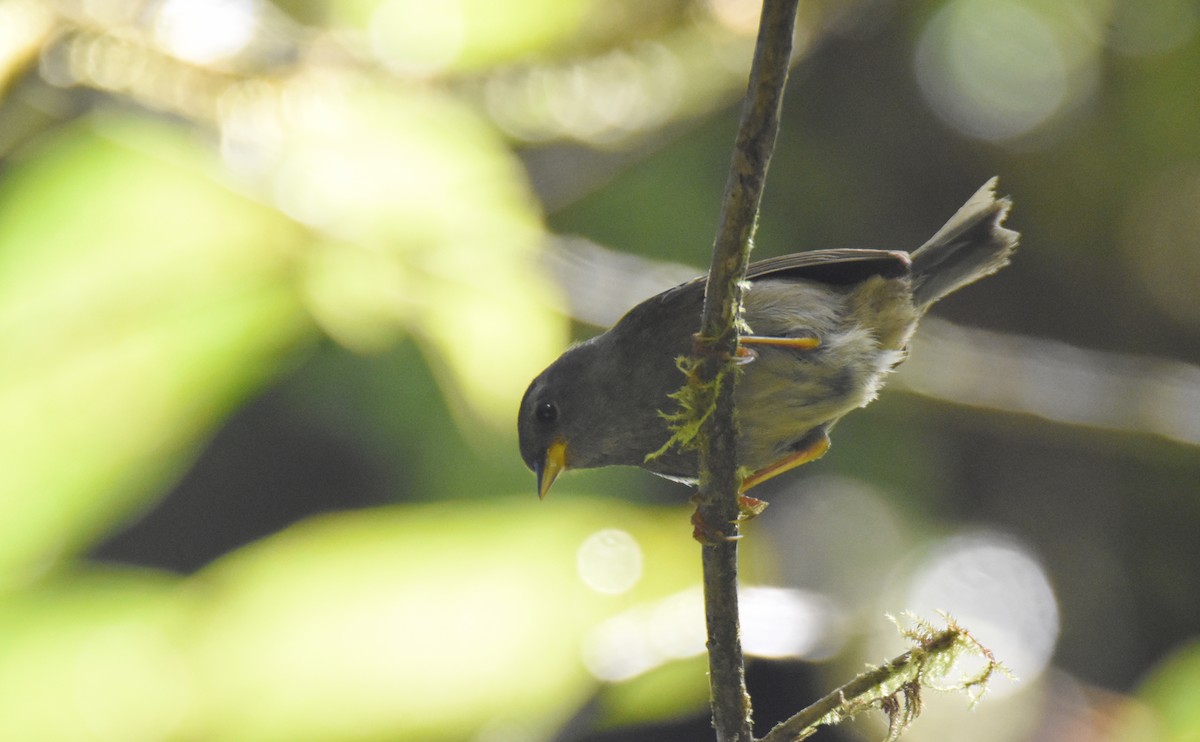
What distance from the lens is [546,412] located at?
10.4ft

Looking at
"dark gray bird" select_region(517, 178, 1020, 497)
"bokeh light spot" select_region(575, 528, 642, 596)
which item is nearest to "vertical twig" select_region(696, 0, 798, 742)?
"dark gray bird" select_region(517, 178, 1020, 497)

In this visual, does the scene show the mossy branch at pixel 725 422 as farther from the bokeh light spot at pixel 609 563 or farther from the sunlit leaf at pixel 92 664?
the sunlit leaf at pixel 92 664

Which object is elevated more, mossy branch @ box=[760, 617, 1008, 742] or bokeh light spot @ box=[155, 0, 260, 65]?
bokeh light spot @ box=[155, 0, 260, 65]

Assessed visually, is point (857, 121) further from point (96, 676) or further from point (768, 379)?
point (96, 676)

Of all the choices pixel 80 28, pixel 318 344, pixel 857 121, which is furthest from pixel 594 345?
pixel 857 121

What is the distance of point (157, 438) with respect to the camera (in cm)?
395

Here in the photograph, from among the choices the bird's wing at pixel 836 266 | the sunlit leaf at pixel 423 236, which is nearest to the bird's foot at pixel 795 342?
the bird's wing at pixel 836 266

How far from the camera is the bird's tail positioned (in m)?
3.02

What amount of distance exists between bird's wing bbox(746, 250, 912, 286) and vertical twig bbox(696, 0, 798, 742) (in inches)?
30.6

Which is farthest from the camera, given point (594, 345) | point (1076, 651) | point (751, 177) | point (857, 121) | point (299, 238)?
point (857, 121)

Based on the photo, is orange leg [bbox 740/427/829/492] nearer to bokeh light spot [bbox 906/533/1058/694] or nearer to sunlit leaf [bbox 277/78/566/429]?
sunlit leaf [bbox 277/78/566/429]

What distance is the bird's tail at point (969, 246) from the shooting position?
302 centimetres

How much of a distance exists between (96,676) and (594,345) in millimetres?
2117

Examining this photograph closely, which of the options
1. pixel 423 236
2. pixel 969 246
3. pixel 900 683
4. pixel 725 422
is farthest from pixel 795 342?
pixel 423 236
